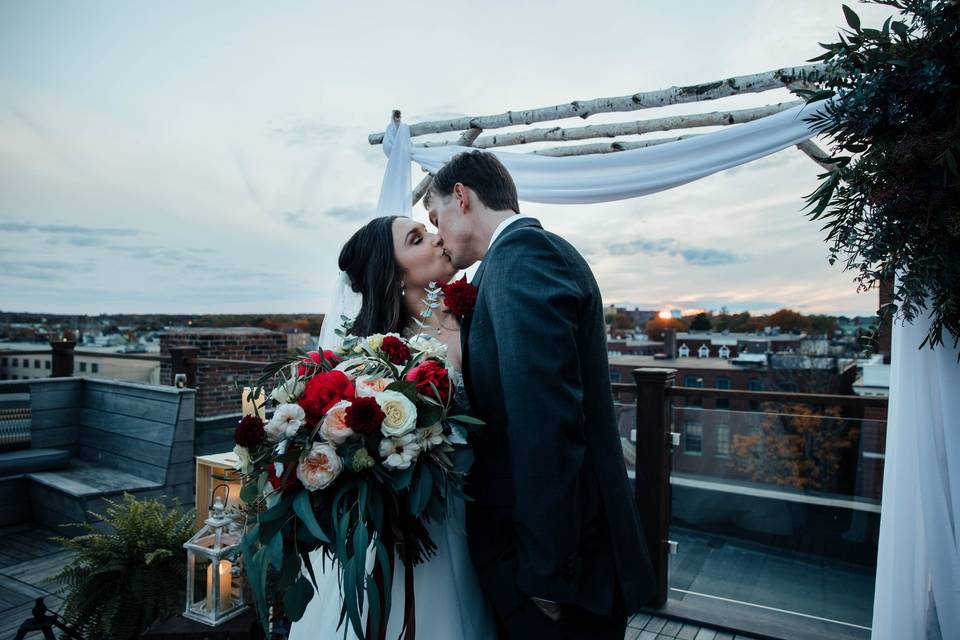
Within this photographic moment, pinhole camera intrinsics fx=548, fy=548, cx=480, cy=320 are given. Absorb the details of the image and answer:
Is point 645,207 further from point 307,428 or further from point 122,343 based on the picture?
point 122,343

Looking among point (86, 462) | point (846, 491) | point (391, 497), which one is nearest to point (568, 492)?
point (391, 497)

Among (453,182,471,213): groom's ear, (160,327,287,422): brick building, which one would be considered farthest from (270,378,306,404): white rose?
(160,327,287,422): brick building

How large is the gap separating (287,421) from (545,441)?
1.82 ft

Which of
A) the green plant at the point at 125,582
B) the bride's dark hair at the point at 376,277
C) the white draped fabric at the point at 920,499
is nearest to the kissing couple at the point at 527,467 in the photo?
the bride's dark hair at the point at 376,277

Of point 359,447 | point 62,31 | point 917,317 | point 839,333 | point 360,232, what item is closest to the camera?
point 359,447

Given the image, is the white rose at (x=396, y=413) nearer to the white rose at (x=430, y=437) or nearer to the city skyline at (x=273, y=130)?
the white rose at (x=430, y=437)

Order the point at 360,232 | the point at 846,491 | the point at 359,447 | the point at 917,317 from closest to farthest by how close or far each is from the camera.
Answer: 1. the point at 359,447
2. the point at 917,317
3. the point at 360,232
4. the point at 846,491

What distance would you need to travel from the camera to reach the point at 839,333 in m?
9.61

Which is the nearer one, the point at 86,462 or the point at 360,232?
the point at 360,232

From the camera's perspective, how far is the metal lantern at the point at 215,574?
2.00 metres

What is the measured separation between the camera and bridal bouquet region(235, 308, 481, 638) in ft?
3.70

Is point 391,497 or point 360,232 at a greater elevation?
point 360,232

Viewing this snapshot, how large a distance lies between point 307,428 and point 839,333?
1074 cm

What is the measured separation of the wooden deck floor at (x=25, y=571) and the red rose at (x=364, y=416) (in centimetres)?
253
